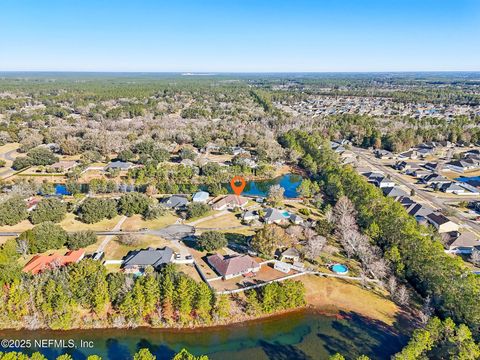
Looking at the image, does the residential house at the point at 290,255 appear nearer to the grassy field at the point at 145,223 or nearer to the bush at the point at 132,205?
the grassy field at the point at 145,223

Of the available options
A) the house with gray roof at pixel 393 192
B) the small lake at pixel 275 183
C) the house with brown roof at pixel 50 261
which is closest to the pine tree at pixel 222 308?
the house with brown roof at pixel 50 261

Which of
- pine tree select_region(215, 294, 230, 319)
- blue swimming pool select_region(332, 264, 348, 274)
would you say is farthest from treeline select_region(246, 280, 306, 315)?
blue swimming pool select_region(332, 264, 348, 274)

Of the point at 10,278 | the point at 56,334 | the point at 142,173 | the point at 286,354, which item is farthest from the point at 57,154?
the point at 286,354

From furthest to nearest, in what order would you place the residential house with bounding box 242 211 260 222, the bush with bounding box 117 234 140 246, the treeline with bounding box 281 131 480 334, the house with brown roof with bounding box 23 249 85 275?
1. the residential house with bounding box 242 211 260 222
2. the bush with bounding box 117 234 140 246
3. the house with brown roof with bounding box 23 249 85 275
4. the treeline with bounding box 281 131 480 334

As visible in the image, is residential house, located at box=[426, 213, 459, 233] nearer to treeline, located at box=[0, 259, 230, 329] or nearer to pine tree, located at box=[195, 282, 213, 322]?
treeline, located at box=[0, 259, 230, 329]

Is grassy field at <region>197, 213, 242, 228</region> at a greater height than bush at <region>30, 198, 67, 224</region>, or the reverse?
bush at <region>30, 198, 67, 224</region>

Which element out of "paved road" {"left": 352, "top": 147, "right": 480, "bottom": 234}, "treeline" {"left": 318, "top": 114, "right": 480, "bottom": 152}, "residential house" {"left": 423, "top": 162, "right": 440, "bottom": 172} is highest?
"treeline" {"left": 318, "top": 114, "right": 480, "bottom": 152}

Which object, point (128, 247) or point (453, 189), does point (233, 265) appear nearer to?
point (128, 247)

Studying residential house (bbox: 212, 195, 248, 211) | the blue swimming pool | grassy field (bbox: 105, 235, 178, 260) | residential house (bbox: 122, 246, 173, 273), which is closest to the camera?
residential house (bbox: 122, 246, 173, 273)

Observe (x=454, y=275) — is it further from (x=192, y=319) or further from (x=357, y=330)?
(x=192, y=319)
